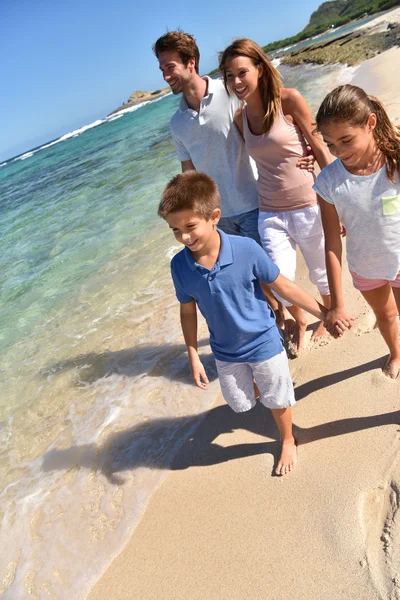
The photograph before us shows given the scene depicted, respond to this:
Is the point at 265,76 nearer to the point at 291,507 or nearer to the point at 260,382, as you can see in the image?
the point at 260,382

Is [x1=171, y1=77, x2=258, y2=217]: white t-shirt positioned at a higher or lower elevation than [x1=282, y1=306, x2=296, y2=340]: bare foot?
higher

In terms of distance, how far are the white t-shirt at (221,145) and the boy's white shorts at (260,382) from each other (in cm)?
129

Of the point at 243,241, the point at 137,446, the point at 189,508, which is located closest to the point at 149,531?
the point at 189,508

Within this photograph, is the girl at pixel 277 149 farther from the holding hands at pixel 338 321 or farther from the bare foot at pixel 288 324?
the holding hands at pixel 338 321

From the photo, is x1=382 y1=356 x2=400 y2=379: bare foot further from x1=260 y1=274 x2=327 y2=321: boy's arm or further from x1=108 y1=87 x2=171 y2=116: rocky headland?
x1=108 y1=87 x2=171 y2=116: rocky headland

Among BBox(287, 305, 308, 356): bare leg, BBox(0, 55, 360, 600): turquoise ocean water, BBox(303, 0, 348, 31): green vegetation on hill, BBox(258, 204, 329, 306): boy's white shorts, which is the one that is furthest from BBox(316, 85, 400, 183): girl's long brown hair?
BBox(303, 0, 348, 31): green vegetation on hill

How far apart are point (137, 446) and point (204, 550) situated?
121 cm

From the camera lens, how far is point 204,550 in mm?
2508

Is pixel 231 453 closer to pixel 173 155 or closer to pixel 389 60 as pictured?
pixel 173 155

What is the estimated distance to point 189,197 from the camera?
2426mm

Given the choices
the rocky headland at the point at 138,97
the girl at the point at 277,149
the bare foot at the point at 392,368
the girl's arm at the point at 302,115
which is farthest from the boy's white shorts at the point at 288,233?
the rocky headland at the point at 138,97

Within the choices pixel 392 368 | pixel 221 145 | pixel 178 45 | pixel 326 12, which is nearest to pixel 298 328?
pixel 392 368

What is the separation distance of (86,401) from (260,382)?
227cm

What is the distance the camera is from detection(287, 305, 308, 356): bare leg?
12.5 ft
